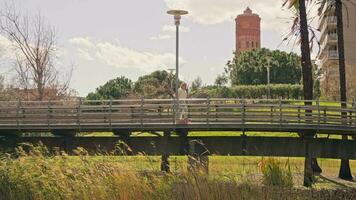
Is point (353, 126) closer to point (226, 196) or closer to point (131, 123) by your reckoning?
point (131, 123)

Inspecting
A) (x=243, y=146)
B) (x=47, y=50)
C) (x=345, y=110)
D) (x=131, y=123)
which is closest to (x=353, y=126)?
(x=345, y=110)

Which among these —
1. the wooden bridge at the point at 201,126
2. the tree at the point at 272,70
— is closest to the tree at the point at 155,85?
the tree at the point at 272,70

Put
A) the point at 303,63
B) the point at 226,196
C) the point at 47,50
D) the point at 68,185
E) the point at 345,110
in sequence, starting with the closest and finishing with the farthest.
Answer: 1. the point at 226,196
2. the point at 68,185
3. the point at 345,110
4. the point at 303,63
5. the point at 47,50

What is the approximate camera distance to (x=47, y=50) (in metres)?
38.7

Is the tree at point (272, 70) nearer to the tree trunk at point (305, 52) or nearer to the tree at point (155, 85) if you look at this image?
the tree at point (155, 85)

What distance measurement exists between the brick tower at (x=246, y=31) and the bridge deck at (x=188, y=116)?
132 meters

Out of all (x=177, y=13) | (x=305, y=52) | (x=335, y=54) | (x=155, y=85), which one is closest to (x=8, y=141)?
(x=177, y=13)

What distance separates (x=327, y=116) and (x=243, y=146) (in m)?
3.48

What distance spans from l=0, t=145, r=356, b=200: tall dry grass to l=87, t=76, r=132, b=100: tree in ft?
241

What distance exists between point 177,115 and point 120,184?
10214 mm

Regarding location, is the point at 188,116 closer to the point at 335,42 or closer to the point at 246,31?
the point at 335,42

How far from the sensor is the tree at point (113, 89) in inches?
3573

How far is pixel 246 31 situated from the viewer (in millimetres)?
153750

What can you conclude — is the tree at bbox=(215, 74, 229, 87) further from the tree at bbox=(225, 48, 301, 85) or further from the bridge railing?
the bridge railing
